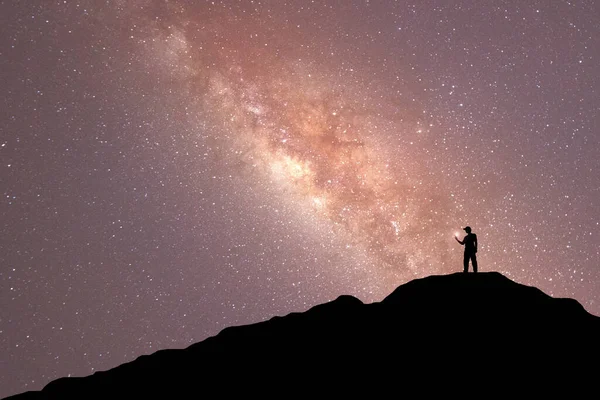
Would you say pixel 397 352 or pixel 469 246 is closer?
pixel 397 352

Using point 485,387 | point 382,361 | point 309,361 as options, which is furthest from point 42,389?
point 485,387

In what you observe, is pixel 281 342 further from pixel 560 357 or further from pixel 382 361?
pixel 560 357

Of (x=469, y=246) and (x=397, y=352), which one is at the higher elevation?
(x=469, y=246)

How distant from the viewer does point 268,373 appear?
1491cm

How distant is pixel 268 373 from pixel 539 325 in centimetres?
825

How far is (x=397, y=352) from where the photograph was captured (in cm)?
1438

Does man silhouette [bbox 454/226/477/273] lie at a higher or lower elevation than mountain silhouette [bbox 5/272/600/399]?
higher

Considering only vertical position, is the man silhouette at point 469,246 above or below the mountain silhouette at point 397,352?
above

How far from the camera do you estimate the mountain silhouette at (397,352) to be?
13484 mm

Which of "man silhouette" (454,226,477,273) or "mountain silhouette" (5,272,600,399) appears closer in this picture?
"mountain silhouette" (5,272,600,399)

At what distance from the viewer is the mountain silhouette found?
13.5 m

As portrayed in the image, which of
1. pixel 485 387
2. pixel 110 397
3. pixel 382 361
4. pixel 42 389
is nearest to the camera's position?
pixel 485 387

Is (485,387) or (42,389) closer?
(485,387)

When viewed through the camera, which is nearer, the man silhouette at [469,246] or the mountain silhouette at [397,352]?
Result: the mountain silhouette at [397,352]
